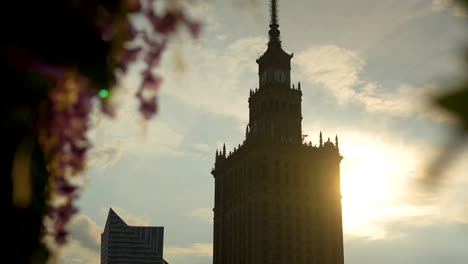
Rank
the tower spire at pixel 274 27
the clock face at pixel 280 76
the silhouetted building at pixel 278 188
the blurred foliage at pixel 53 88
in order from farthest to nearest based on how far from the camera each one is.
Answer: the tower spire at pixel 274 27 → the clock face at pixel 280 76 → the silhouetted building at pixel 278 188 → the blurred foliage at pixel 53 88

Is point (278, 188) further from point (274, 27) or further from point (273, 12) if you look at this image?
point (273, 12)

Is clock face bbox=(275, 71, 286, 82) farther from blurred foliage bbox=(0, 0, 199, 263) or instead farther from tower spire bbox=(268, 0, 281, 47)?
blurred foliage bbox=(0, 0, 199, 263)

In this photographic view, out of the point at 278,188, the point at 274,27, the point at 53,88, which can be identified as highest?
the point at 274,27

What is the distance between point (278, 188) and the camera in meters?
149

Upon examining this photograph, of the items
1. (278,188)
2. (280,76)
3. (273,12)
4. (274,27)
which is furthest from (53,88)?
(273,12)

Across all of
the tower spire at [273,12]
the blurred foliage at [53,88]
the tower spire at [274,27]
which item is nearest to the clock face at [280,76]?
the tower spire at [274,27]

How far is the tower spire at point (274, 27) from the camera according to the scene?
549 ft

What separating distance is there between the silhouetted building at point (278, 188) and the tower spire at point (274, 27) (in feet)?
3.88

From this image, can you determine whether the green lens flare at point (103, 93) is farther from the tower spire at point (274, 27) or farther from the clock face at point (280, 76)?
the tower spire at point (274, 27)

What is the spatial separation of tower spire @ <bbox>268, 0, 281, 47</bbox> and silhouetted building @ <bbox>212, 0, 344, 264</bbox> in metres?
1.18

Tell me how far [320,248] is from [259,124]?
31.9m

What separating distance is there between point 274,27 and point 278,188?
4581 cm

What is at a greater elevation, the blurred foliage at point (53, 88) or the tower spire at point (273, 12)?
the tower spire at point (273, 12)

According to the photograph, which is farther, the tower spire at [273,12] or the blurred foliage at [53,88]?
the tower spire at [273,12]
